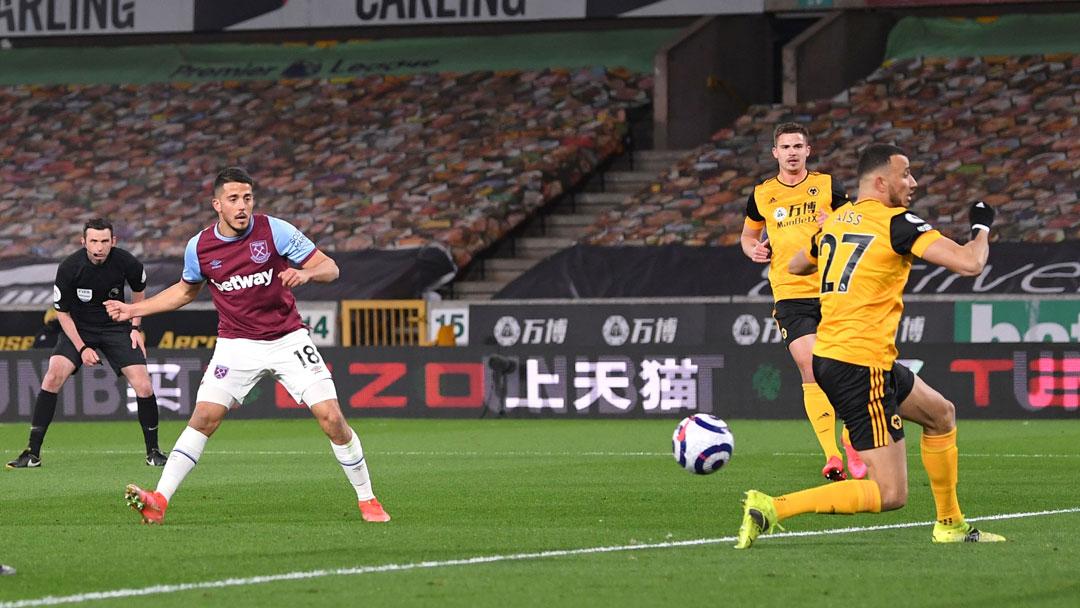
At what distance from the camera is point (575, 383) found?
74.6 feet

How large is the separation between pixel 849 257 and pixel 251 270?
348cm

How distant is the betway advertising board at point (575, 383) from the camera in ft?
69.4

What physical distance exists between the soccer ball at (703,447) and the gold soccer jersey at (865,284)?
1313 millimetres

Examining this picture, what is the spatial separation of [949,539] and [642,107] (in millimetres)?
23933

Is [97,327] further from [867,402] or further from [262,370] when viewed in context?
[867,402]

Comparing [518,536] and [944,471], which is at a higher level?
[944,471]

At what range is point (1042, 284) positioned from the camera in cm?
2455

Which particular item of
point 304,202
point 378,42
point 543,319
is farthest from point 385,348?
point 378,42

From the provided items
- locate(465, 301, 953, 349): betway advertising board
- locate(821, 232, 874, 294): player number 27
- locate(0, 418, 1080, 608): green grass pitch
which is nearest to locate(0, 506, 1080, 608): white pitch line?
locate(0, 418, 1080, 608): green grass pitch

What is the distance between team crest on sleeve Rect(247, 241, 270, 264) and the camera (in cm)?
1024

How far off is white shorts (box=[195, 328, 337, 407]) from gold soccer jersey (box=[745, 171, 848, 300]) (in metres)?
3.82

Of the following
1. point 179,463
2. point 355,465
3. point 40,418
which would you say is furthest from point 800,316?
point 40,418

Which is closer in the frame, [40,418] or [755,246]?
[755,246]

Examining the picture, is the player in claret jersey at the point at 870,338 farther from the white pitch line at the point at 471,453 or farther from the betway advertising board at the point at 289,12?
the betway advertising board at the point at 289,12
